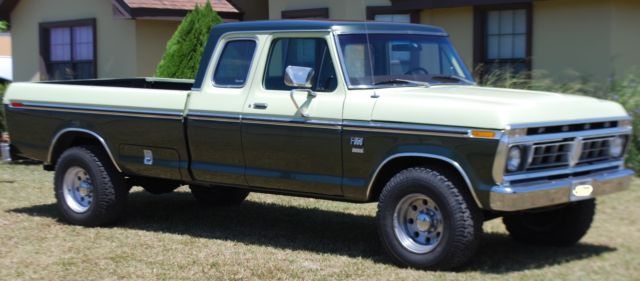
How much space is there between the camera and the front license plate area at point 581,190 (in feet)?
21.8

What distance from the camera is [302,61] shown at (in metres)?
7.52

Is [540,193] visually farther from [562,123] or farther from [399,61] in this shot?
[399,61]

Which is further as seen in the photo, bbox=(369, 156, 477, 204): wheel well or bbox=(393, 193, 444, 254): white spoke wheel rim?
bbox=(393, 193, 444, 254): white spoke wheel rim

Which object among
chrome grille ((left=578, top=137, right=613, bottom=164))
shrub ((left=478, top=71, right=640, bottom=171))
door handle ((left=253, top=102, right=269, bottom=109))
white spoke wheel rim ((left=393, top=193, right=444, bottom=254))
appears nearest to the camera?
white spoke wheel rim ((left=393, top=193, right=444, bottom=254))

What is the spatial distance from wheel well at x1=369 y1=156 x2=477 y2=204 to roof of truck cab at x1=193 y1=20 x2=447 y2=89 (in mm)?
1191

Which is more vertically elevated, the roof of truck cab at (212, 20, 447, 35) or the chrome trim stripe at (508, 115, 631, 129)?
the roof of truck cab at (212, 20, 447, 35)

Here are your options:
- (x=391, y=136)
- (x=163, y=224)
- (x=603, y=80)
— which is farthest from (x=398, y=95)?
(x=603, y=80)

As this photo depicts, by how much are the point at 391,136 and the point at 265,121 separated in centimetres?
121

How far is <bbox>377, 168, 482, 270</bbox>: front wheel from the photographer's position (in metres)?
6.52

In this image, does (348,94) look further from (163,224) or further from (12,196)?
(12,196)

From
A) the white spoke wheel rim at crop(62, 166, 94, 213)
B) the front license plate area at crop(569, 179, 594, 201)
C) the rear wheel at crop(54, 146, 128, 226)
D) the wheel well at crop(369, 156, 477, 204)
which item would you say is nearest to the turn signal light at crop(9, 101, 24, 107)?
the rear wheel at crop(54, 146, 128, 226)

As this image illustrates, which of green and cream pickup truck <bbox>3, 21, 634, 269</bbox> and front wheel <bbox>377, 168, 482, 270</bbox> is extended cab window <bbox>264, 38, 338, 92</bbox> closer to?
green and cream pickup truck <bbox>3, 21, 634, 269</bbox>

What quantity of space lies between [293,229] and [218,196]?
153 centimetres

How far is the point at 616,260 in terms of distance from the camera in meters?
7.18
